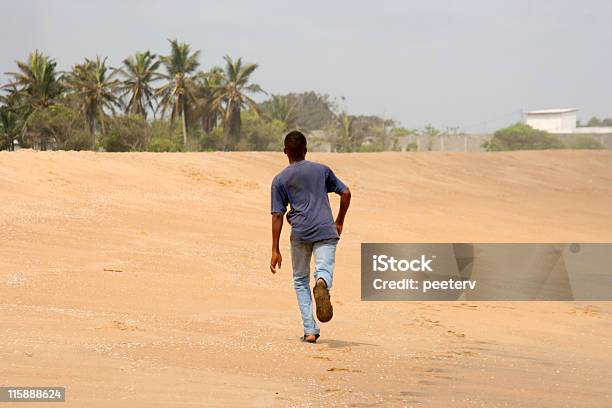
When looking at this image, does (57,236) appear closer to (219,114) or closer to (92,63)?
(92,63)

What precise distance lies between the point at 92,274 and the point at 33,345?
385cm

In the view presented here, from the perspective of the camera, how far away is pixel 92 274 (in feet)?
31.9

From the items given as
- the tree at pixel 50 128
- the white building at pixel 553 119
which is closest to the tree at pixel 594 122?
the white building at pixel 553 119

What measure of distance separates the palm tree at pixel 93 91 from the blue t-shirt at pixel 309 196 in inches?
1795

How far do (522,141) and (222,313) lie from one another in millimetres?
70195

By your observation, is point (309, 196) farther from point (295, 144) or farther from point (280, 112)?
point (280, 112)

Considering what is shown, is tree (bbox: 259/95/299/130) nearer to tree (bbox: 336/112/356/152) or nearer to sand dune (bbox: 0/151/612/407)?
tree (bbox: 336/112/356/152)

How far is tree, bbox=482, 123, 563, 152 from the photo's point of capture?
71625mm

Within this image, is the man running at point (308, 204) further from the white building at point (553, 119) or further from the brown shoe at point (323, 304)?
the white building at point (553, 119)

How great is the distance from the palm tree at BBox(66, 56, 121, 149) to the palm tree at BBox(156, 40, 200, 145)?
4912mm

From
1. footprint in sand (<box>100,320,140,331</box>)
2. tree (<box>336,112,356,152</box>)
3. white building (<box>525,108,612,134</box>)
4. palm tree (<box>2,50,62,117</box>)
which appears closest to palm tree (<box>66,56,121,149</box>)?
palm tree (<box>2,50,62,117</box>)

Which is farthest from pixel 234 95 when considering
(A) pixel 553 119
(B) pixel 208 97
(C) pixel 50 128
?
(A) pixel 553 119

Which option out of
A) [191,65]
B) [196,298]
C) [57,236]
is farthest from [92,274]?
[191,65]

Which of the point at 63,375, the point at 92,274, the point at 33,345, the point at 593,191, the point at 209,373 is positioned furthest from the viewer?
the point at 593,191
